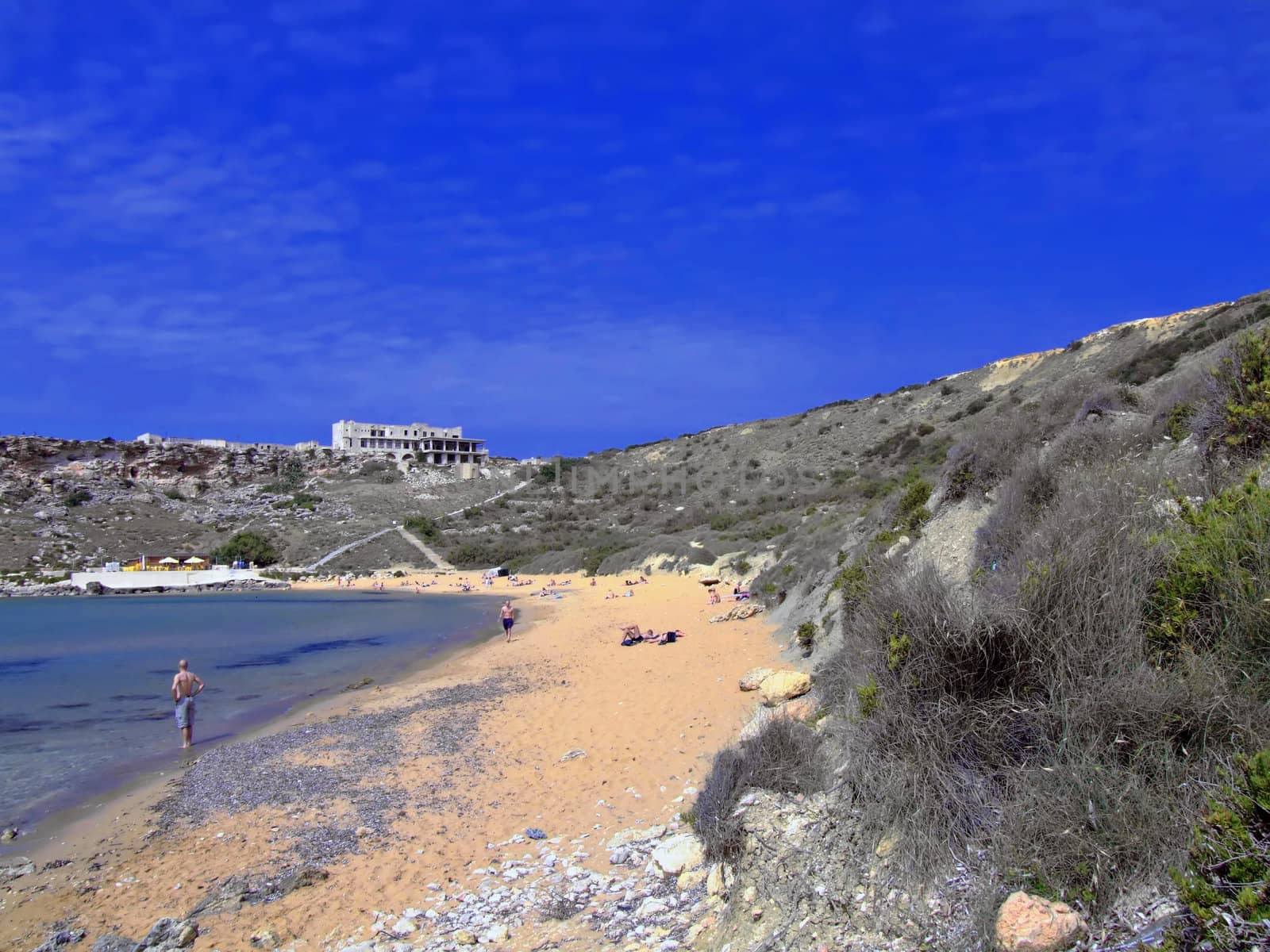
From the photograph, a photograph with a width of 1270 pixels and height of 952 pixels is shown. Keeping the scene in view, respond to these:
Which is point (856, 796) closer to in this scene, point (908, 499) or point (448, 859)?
point (448, 859)

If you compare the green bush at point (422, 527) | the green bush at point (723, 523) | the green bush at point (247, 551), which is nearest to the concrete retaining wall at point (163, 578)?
the green bush at point (247, 551)

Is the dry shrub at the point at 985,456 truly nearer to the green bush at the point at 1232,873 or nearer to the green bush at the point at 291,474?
the green bush at the point at 1232,873

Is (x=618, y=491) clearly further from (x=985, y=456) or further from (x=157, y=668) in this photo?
(x=985, y=456)

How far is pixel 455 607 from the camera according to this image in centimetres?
3378

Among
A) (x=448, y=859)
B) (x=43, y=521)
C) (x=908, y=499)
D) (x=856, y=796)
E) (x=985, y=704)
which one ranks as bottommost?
(x=448, y=859)

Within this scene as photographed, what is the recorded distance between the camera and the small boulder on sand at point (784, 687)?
880 cm

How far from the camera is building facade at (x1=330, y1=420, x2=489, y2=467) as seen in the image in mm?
120869

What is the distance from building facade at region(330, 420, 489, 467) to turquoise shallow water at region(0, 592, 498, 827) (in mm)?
79932

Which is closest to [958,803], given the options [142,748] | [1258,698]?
[1258,698]

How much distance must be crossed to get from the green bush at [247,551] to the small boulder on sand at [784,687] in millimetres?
62877

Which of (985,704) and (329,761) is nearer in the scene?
(985,704)

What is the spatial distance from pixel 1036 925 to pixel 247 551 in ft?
226

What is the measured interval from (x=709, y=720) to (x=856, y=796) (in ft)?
16.8

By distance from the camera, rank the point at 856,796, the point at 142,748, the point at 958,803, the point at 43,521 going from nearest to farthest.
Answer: the point at 958,803 < the point at 856,796 < the point at 142,748 < the point at 43,521
